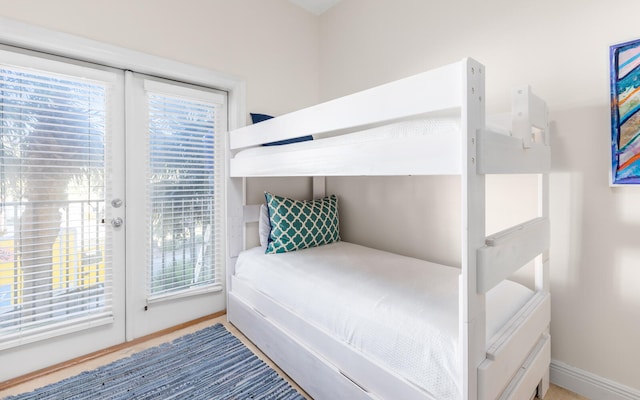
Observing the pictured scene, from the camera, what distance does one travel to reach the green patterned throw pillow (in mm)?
2162

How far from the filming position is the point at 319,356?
141 cm

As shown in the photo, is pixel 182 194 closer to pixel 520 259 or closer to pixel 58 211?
pixel 58 211

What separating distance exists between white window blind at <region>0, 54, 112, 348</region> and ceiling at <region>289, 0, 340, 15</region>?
1768 mm

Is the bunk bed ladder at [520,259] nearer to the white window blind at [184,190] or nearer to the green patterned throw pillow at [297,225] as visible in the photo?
the green patterned throw pillow at [297,225]

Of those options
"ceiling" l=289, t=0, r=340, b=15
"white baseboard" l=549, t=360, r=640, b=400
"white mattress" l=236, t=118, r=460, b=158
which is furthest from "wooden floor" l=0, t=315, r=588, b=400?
"ceiling" l=289, t=0, r=340, b=15

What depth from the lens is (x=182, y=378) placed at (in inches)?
63.7

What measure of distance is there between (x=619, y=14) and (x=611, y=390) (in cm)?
173

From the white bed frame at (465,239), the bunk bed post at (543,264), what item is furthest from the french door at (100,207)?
the bunk bed post at (543,264)

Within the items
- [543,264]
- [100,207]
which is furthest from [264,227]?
[543,264]

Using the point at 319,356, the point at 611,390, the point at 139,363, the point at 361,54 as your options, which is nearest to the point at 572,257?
the point at 611,390

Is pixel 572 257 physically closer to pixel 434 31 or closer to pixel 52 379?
pixel 434 31

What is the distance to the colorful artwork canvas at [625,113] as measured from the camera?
4.30 feet

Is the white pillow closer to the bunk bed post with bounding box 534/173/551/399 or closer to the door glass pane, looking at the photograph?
the door glass pane

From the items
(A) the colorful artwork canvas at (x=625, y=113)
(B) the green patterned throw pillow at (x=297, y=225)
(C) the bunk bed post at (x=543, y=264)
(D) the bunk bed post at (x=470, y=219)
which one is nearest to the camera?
(D) the bunk bed post at (x=470, y=219)
